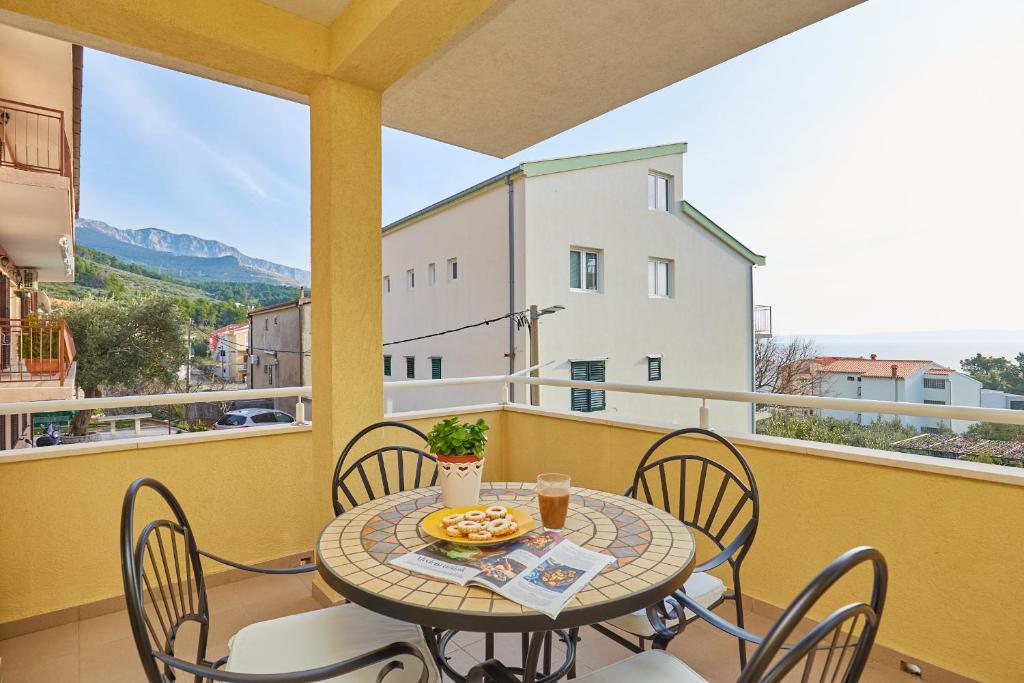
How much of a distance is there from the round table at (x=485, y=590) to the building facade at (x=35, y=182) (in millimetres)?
4702

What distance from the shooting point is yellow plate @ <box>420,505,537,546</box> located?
1.24 metres

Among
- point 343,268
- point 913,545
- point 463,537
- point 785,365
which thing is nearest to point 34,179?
point 343,268

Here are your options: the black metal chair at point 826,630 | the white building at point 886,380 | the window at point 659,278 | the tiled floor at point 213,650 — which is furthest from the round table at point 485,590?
the window at point 659,278

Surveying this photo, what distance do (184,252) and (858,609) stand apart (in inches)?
801

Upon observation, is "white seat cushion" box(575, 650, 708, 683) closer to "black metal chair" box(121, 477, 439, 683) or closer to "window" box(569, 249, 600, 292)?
"black metal chair" box(121, 477, 439, 683)

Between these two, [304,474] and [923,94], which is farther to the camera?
[923,94]

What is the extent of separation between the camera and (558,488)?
4.47 feet

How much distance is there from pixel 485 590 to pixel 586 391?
7733 mm

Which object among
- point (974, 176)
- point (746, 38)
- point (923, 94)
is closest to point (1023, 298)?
point (974, 176)

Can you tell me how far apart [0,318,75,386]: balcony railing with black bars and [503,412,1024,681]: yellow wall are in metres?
6.39

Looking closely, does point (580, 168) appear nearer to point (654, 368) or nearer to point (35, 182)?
point (654, 368)

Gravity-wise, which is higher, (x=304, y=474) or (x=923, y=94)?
(x=923, y=94)

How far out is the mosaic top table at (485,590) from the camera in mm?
975

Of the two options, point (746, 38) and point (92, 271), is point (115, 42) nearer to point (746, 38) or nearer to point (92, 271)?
point (746, 38)
